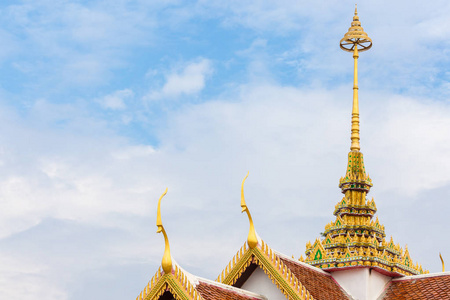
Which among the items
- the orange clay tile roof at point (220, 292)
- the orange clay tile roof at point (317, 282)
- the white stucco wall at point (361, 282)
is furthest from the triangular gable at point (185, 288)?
the white stucco wall at point (361, 282)

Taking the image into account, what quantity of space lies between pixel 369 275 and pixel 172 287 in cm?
535

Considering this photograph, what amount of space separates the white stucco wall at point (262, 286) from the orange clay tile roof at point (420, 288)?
3.11 metres

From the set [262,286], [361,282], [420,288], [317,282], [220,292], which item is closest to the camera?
[220,292]

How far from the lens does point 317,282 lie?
21.1 m

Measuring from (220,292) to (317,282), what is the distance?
2.74 m

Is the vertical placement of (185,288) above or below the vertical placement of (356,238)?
below

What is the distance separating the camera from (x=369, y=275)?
72.0ft

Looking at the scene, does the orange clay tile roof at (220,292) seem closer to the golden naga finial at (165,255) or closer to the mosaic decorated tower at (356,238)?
the golden naga finial at (165,255)

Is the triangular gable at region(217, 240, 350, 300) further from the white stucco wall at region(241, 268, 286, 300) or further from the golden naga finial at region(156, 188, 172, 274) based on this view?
the golden naga finial at region(156, 188, 172, 274)

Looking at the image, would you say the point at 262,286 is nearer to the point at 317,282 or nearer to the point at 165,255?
the point at 317,282

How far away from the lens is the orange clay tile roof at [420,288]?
2089cm

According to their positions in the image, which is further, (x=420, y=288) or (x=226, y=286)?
(x=420, y=288)

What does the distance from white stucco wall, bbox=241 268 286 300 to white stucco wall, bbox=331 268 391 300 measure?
8.26ft

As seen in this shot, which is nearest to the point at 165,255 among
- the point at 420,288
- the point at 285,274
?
the point at 285,274
